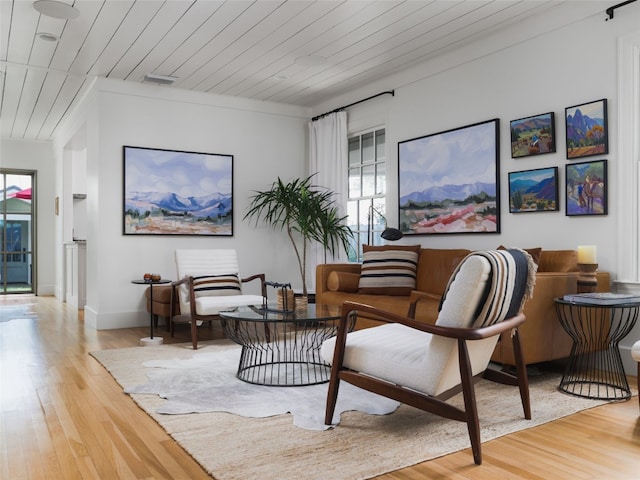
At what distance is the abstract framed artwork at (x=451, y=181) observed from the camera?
15.5 feet

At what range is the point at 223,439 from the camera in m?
2.53

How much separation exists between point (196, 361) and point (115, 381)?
0.69 m

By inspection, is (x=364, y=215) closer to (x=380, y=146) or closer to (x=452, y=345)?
(x=380, y=146)

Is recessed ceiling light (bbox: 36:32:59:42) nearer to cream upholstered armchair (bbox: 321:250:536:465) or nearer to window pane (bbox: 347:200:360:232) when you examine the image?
window pane (bbox: 347:200:360:232)

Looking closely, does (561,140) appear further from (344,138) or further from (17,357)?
(17,357)

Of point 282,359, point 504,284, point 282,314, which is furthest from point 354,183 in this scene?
point 504,284

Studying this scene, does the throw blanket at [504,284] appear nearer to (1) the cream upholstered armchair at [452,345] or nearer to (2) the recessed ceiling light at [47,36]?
(1) the cream upholstered armchair at [452,345]

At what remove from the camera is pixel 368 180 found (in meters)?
6.28

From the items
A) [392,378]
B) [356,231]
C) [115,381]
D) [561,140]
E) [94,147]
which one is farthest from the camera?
[356,231]

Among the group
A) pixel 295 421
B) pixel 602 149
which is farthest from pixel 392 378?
pixel 602 149

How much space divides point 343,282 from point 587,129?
7.97ft

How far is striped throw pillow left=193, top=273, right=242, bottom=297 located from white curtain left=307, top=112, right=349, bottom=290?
158 centimetres

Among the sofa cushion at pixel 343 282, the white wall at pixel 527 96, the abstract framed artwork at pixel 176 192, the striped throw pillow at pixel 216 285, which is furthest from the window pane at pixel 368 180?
the striped throw pillow at pixel 216 285

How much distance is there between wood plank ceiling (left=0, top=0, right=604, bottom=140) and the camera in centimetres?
412
